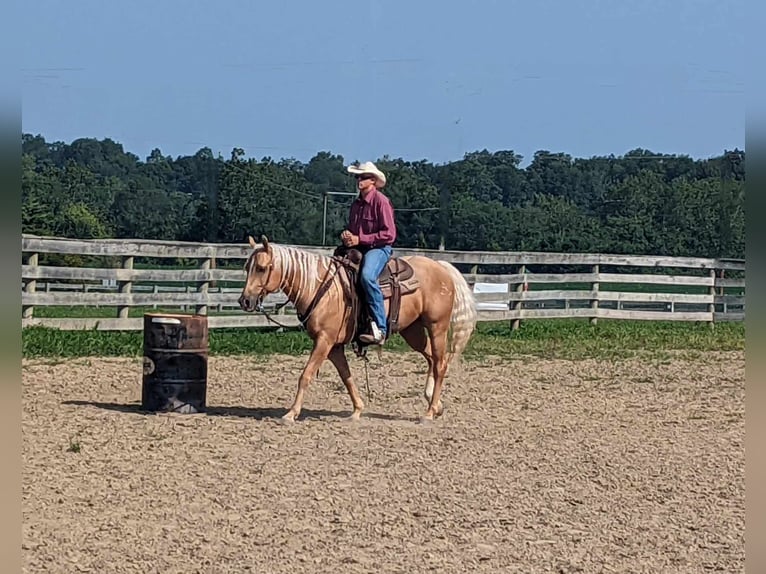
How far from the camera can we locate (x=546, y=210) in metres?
20.5

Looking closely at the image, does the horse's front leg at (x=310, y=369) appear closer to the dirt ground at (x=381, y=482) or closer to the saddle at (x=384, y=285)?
the dirt ground at (x=381, y=482)

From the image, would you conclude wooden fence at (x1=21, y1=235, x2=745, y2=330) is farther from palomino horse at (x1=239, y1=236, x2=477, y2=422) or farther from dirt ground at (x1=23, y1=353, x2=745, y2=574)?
palomino horse at (x1=239, y1=236, x2=477, y2=422)

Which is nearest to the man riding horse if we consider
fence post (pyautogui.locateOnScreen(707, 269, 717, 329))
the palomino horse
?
the palomino horse

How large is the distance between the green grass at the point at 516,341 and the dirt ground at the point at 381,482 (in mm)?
1833

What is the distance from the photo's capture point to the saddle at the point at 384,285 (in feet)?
24.1

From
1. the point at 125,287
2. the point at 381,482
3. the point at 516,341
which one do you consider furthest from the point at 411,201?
the point at 381,482

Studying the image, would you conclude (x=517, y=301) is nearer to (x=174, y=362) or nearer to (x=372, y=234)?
(x=372, y=234)

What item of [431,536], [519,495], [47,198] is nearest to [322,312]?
[519,495]

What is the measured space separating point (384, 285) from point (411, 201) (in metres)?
11.4

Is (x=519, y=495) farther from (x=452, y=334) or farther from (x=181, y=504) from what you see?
(x=452, y=334)

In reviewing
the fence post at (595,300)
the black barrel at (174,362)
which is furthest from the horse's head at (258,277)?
the fence post at (595,300)

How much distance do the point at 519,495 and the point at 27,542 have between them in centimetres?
251

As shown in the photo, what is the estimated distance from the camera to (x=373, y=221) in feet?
23.7

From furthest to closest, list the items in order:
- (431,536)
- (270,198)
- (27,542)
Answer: (270,198) < (431,536) < (27,542)
